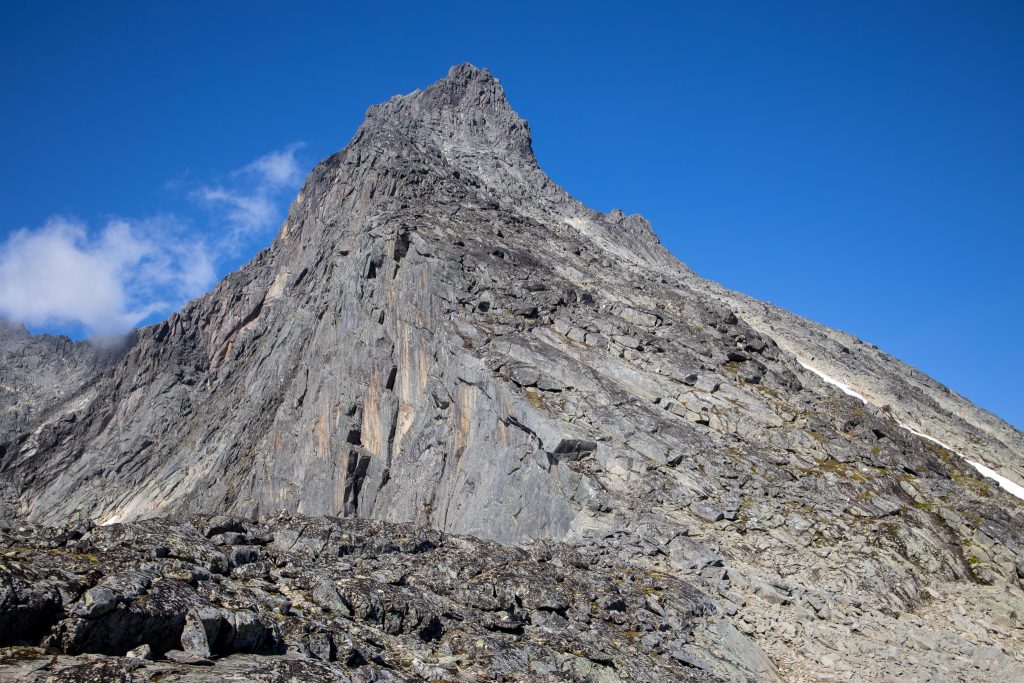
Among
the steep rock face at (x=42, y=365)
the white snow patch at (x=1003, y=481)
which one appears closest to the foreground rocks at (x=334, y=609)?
A: the white snow patch at (x=1003, y=481)

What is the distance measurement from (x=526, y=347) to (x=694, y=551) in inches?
633

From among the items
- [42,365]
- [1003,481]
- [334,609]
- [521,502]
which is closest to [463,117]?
[42,365]

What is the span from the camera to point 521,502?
34.9 metres

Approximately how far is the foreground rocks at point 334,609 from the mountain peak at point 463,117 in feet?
314

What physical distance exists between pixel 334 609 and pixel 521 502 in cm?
1707

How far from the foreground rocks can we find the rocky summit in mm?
84

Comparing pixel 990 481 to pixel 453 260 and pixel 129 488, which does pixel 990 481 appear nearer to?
pixel 453 260

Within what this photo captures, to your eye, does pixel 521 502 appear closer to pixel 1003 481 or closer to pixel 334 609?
pixel 334 609

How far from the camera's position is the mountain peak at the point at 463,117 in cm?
11838

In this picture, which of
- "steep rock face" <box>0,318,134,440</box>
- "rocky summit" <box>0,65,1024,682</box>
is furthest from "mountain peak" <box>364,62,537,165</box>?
"steep rock face" <box>0,318,134,440</box>

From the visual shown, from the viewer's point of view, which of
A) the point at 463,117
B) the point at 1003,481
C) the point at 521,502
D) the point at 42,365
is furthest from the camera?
the point at 42,365

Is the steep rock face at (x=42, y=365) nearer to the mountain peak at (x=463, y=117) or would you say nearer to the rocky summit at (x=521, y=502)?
the rocky summit at (x=521, y=502)

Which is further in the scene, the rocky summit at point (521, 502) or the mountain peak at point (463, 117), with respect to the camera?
the mountain peak at point (463, 117)

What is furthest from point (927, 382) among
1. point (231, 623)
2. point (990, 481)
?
point (231, 623)
